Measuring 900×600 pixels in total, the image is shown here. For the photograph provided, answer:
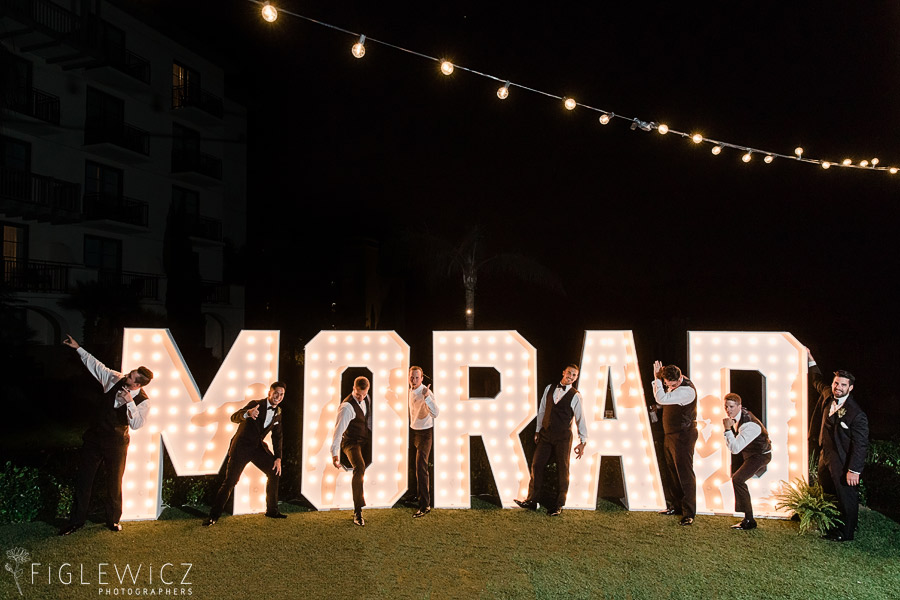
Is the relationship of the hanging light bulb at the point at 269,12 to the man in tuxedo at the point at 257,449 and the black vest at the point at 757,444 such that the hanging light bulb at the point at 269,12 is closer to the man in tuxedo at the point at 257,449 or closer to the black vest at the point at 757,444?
the man in tuxedo at the point at 257,449

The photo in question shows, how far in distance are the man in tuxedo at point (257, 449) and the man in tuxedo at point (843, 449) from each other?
6.90 meters

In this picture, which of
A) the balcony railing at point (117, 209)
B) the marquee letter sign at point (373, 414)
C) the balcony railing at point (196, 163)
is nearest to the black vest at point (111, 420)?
the marquee letter sign at point (373, 414)

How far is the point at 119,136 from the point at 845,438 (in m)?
26.3

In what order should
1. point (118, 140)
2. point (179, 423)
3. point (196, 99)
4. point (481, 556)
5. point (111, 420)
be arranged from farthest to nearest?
point (196, 99) < point (118, 140) < point (179, 423) < point (111, 420) < point (481, 556)

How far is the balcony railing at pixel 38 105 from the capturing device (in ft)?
63.7

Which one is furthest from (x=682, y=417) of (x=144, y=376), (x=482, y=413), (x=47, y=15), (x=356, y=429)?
(x=47, y=15)

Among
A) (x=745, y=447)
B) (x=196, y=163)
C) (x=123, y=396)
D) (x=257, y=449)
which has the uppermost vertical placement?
(x=196, y=163)

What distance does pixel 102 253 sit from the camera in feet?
75.9

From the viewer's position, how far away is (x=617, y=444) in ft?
→ 25.6

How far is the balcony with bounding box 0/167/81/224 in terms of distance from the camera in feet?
62.1

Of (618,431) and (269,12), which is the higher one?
(269,12)

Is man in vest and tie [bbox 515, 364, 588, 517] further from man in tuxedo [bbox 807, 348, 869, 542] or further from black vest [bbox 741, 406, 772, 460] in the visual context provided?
man in tuxedo [bbox 807, 348, 869, 542]

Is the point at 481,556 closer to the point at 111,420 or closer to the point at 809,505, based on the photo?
the point at 809,505

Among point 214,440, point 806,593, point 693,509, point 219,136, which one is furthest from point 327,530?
point 219,136
